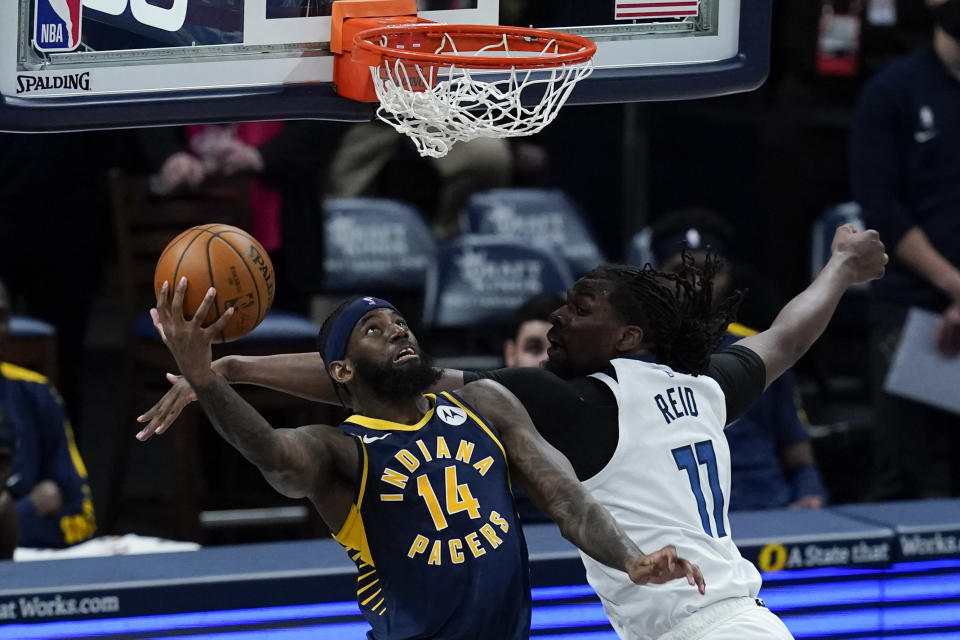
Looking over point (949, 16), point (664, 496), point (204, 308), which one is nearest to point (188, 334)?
point (204, 308)

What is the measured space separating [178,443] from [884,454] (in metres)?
3.04

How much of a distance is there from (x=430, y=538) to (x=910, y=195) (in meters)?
3.66

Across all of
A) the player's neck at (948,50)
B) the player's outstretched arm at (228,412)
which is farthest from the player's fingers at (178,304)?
the player's neck at (948,50)

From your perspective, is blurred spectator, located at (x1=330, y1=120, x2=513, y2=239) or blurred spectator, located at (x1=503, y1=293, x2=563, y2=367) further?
blurred spectator, located at (x1=330, y1=120, x2=513, y2=239)

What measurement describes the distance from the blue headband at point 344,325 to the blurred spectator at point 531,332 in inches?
79.2

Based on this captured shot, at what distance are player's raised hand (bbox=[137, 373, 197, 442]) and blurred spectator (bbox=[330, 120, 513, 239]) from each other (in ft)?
13.6

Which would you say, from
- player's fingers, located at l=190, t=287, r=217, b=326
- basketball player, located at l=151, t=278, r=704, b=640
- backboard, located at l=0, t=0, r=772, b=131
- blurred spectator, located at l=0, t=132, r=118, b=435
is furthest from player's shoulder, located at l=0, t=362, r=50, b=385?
player's fingers, located at l=190, t=287, r=217, b=326

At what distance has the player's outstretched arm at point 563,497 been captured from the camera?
354cm

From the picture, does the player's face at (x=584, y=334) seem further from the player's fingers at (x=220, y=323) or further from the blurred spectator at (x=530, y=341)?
the blurred spectator at (x=530, y=341)

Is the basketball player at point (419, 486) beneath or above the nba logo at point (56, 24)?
beneath

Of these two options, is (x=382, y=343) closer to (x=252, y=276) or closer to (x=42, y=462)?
(x=252, y=276)

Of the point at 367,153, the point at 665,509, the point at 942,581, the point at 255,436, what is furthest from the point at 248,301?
the point at 367,153

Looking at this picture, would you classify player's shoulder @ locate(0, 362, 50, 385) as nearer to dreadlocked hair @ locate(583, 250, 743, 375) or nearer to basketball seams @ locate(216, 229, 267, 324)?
basketball seams @ locate(216, 229, 267, 324)

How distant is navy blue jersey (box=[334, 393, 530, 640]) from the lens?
386 cm
